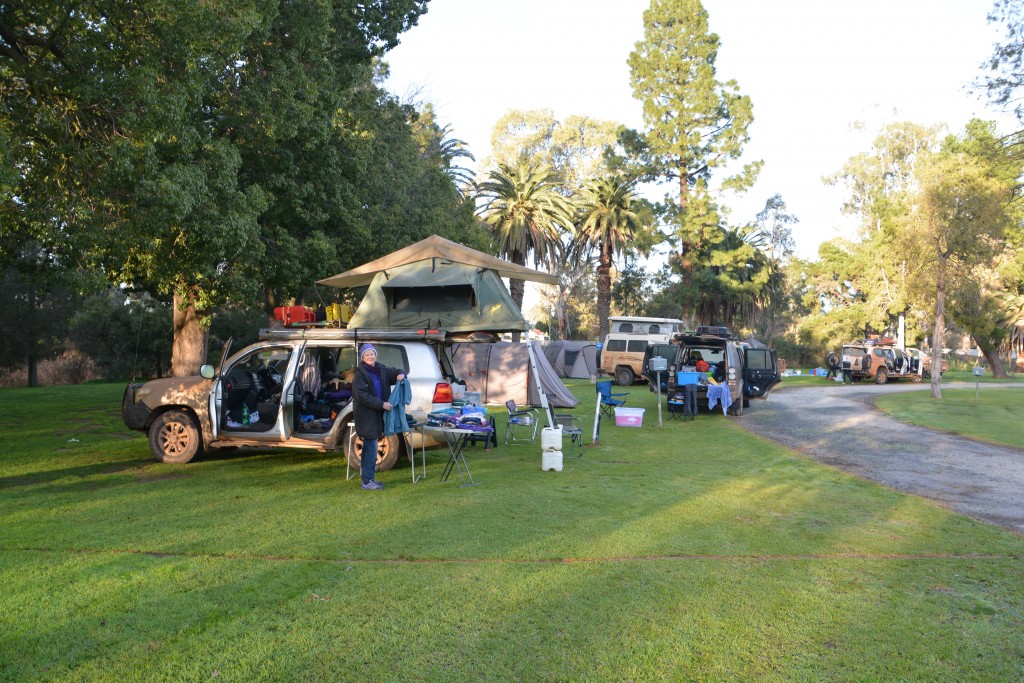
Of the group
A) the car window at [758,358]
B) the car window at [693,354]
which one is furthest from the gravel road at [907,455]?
the car window at [693,354]

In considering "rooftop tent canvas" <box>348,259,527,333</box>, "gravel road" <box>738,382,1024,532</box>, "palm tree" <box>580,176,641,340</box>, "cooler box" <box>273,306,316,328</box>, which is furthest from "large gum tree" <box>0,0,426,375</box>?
"palm tree" <box>580,176,641,340</box>

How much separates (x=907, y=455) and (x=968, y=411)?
966cm

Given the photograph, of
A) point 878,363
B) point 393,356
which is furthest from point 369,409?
point 878,363

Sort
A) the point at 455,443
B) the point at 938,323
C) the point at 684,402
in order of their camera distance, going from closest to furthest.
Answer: the point at 455,443, the point at 684,402, the point at 938,323

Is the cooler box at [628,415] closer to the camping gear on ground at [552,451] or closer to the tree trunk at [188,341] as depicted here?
the camping gear on ground at [552,451]

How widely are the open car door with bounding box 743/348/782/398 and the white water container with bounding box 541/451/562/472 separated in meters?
12.4

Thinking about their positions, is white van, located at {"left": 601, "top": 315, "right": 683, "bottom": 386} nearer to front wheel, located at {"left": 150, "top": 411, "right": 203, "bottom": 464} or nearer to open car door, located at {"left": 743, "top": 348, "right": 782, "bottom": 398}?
open car door, located at {"left": 743, "top": 348, "right": 782, "bottom": 398}

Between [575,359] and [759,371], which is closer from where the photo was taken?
[759,371]

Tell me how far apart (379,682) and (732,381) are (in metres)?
16.0

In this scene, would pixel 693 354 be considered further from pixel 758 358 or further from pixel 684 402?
pixel 758 358

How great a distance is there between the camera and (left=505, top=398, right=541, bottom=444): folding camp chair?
1215 centimetres

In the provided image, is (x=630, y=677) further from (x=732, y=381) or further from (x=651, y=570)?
(x=732, y=381)

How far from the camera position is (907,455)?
12.1m

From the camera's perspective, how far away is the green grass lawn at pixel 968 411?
1548 centimetres
